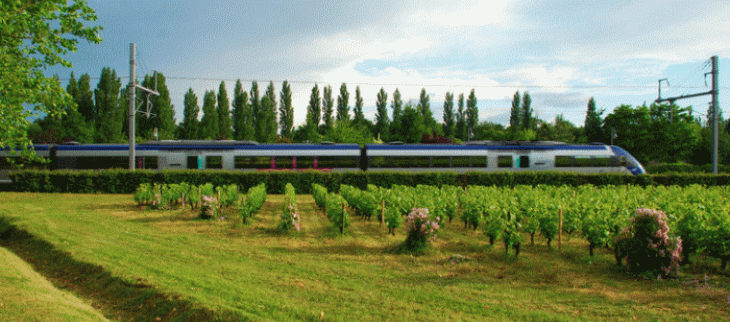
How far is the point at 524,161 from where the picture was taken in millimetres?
29859

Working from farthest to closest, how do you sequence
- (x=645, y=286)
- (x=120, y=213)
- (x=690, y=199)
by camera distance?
(x=120, y=213) < (x=690, y=199) < (x=645, y=286)

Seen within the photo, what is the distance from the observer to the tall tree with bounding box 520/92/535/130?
80.9 metres

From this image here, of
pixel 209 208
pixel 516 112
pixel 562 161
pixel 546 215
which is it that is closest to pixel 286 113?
pixel 516 112

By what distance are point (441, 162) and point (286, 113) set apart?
46.2 metres

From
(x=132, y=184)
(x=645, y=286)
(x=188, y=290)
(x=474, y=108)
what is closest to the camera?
(x=188, y=290)

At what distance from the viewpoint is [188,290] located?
26.8 ft

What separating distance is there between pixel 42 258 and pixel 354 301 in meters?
9.17

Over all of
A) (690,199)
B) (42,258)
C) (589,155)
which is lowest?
(42,258)

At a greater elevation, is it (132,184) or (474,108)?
(474,108)

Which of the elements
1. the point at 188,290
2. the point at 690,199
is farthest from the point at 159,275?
the point at 690,199

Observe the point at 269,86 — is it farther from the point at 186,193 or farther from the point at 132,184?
the point at 186,193

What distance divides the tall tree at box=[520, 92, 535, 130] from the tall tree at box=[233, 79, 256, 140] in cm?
4812

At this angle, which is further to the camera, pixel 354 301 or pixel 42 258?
pixel 42 258

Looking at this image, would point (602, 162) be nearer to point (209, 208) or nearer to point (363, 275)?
point (209, 208)
